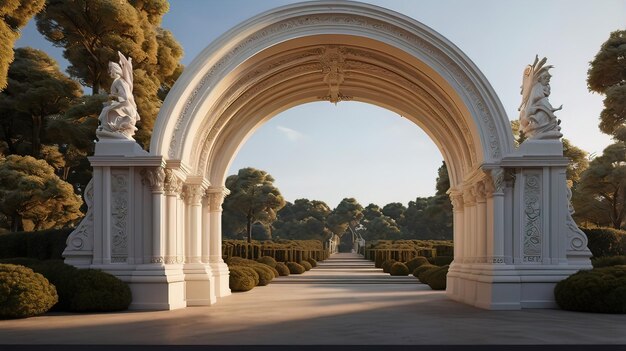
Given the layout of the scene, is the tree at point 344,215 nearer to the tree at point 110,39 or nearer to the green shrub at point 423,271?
the tree at point 110,39

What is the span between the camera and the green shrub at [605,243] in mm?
22250

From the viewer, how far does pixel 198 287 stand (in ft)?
58.1

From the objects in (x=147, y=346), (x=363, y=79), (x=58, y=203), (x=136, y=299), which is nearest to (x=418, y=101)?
(x=363, y=79)

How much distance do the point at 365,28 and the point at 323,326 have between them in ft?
28.3

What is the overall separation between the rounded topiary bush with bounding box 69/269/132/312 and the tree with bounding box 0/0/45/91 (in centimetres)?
1160

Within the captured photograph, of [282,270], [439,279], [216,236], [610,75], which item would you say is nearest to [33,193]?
[216,236]

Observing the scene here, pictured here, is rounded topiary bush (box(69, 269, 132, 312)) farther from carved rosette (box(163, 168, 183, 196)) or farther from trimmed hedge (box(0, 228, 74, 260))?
trimmed hedge (box(0, 228, 74, 260))

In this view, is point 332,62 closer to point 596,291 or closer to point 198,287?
point 198,287

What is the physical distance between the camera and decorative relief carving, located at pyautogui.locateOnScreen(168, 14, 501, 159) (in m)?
16.6

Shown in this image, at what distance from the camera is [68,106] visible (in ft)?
107

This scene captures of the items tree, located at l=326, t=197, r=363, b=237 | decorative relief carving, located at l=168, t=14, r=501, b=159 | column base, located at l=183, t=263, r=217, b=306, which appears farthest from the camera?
tree, located at l=326, t=197, r=363, b=237

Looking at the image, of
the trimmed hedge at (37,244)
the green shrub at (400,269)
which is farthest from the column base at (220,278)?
the green shrub at (400,269)

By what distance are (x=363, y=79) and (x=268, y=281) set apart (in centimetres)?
1226

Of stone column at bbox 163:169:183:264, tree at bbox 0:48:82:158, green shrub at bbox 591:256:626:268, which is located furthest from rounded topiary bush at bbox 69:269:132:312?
tree at bbox 0:48:82:158
